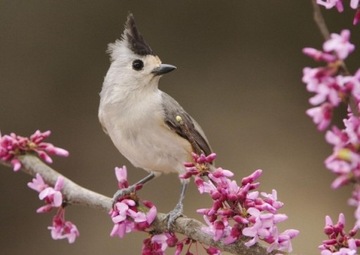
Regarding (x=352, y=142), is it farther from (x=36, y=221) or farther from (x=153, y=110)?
(x=36, y=221)

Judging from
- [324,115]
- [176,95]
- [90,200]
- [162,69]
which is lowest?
[324,115]

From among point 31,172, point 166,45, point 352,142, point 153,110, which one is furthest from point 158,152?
point 166,45

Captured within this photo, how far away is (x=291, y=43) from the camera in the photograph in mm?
2451

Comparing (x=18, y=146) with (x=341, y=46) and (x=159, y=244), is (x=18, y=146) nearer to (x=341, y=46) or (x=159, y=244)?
(x=159, y=244)

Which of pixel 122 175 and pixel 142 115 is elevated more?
pixel 142 115

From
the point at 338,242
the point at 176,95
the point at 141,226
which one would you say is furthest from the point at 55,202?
the point at 176,95

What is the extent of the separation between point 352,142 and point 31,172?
0.53m

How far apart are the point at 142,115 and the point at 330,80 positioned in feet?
2.54

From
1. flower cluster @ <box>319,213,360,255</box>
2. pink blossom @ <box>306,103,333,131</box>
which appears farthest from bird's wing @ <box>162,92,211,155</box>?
pink blossom @ <box>306,103,333,131</box>

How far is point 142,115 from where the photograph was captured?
4.27ft

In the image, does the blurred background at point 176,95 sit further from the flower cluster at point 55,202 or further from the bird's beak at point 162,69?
the flower cluster at point 55,202

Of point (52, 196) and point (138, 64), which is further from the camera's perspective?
point (138, 64)

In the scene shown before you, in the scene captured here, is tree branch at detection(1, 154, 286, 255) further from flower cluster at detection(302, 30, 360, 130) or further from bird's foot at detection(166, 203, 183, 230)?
flower cluster at detection(302, 30, 360, 130)

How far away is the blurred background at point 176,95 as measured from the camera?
2.38 meters
